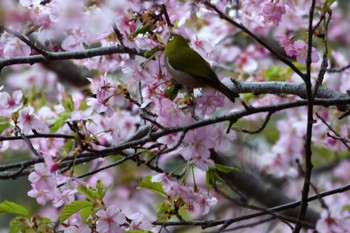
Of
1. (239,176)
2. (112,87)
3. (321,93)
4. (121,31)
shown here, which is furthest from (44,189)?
(239,176)

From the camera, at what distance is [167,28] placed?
1.76 m

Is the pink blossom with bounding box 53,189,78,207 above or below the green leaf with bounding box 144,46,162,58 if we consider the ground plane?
below

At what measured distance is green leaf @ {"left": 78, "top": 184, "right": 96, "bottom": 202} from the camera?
164 cm

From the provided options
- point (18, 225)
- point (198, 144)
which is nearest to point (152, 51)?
point (198, 144)

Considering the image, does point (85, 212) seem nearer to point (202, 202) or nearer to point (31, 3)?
point (202, 202)

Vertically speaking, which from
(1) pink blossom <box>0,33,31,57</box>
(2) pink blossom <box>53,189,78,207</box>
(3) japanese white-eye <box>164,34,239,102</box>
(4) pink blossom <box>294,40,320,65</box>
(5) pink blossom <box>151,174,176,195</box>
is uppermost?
(4) pink blossom <box>294,40,320,65</box>

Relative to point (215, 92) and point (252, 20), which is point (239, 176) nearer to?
point (252, 20)

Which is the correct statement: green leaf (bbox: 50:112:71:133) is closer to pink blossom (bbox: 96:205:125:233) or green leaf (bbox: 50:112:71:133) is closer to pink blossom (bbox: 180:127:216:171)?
pink blossom (bbox: 96:205:125:233)

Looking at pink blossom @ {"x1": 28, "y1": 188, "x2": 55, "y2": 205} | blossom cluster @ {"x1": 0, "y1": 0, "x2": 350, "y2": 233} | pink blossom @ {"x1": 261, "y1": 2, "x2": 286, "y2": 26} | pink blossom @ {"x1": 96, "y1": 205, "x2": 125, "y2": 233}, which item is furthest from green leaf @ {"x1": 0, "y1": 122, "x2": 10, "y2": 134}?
pink blossom @ {"x1": 261, "y1": 2, "x2": 286, "y2": 26}

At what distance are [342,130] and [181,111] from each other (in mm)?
1272

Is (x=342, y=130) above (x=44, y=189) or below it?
above

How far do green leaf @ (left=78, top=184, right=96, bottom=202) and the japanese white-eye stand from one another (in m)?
0.37

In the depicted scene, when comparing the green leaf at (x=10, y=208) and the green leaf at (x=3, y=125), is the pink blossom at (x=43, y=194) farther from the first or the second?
the green leaf at (x=3, y=125)

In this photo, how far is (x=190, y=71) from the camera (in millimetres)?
1559
